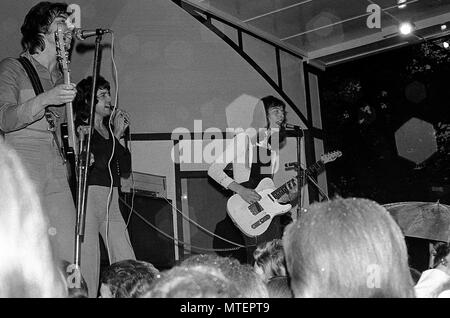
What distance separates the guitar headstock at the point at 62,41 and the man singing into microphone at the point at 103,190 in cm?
28

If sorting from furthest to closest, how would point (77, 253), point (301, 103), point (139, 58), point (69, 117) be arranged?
point (301, 103) → point (139, 58) → point (69, 117) → point (77, 253)

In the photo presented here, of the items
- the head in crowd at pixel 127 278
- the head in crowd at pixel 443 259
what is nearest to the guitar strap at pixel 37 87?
the head in crowd at pixel 127 278

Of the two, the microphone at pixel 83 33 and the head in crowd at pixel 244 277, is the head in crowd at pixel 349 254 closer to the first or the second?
the head in crowd at pixel 244 277

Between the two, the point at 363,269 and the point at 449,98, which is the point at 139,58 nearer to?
the point at 449,98

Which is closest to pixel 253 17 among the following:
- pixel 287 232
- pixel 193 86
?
pixel 193 86

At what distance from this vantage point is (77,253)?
2.44 metres

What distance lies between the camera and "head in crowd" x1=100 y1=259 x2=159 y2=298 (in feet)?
6.53

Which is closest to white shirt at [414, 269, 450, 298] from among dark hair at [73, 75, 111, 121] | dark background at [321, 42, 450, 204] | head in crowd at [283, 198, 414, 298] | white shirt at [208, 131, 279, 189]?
head in crowd at [283, 198, 414, 298]

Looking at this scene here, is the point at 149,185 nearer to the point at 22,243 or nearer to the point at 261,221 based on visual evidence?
the point at 261,221

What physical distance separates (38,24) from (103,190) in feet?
3.58

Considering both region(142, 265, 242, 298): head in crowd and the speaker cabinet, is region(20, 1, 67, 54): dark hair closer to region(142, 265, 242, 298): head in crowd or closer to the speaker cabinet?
region(142, 265, 242, 298): head in crowd

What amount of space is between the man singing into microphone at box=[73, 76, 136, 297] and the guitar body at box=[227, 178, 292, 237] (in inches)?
68.4

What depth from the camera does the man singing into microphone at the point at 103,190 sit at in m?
2.88
